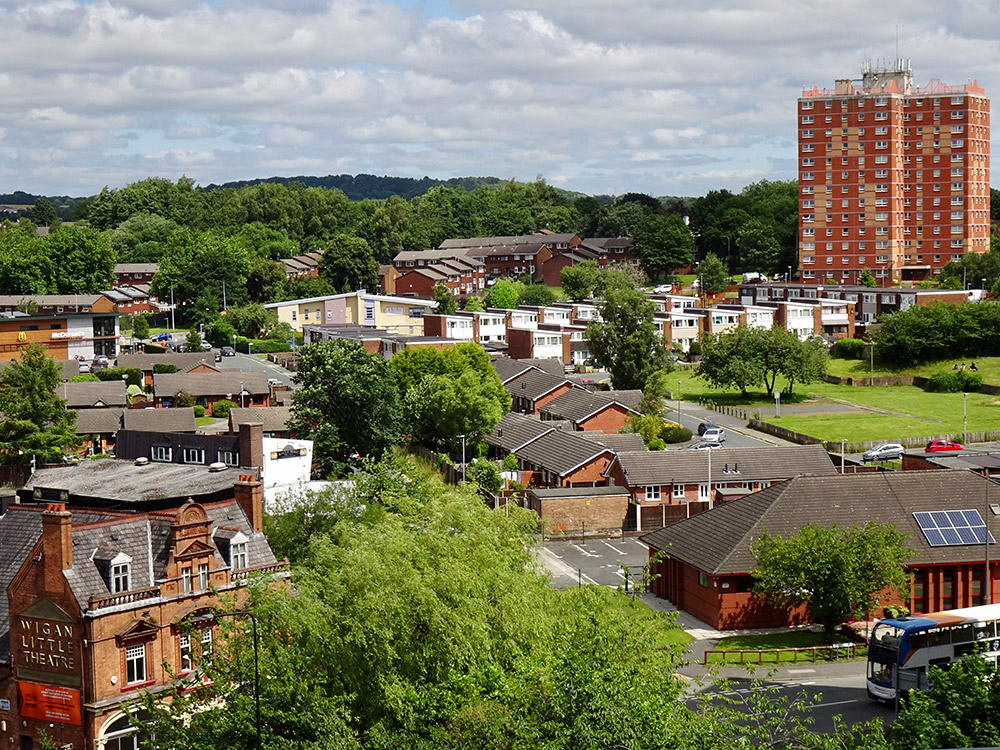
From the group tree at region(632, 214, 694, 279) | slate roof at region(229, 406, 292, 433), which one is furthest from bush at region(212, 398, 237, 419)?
tree at region(632, 214, 694, 279)

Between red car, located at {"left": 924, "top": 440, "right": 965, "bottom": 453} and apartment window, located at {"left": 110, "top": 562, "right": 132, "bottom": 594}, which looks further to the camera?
red car, located at {"left": 924, "top": 440, "right": 965, "bottom": 453}

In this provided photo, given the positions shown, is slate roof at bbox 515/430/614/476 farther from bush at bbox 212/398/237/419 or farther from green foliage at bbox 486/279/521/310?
green foliage at bbox 486/279/521/310

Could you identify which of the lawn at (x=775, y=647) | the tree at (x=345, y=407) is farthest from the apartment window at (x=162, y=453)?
the lawn at (x=775, y=647)

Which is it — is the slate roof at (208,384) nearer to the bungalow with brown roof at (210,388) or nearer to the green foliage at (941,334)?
the bungalow with brown roof at (210,388)

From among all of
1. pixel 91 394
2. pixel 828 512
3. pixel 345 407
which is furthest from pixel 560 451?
pixel 91 394


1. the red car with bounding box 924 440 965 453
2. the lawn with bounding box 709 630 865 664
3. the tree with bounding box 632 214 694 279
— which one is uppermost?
the tree with bounding box 632 214 694 279

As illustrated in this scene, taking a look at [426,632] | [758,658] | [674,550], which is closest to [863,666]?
[758,658]
